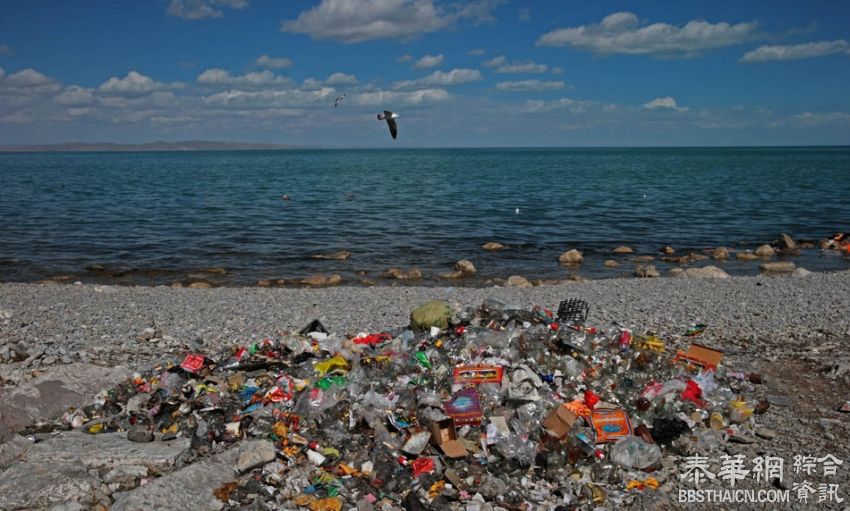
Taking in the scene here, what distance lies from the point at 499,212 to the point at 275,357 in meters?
23.3

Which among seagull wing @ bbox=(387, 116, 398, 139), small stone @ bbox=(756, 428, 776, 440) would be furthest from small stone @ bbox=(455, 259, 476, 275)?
small stone @ bbox=(756, 428, 776, 440)

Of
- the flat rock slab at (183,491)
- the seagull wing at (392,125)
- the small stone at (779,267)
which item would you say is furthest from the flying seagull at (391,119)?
the small stone at (779,267)

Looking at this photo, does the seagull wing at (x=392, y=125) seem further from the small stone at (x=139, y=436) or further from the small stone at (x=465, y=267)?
the small stone at (x=465, y=267)

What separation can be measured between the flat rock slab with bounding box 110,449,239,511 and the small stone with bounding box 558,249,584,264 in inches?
572

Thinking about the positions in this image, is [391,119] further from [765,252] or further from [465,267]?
[765,252]

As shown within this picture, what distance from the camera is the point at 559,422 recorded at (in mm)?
6016

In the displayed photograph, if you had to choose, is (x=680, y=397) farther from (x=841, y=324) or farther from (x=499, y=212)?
(x=499, y=212)

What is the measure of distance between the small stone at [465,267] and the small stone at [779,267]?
8240 millimetres

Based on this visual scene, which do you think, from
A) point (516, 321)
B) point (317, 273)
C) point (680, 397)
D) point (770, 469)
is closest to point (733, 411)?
point (680, 397)

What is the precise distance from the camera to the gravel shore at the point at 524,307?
7.27 meters

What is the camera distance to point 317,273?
17.5 meters

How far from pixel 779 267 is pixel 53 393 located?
17.5 metres

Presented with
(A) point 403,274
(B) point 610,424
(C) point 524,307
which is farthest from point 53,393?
(A) point 403,274

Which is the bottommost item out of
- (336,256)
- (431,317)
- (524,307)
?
(336,256)
